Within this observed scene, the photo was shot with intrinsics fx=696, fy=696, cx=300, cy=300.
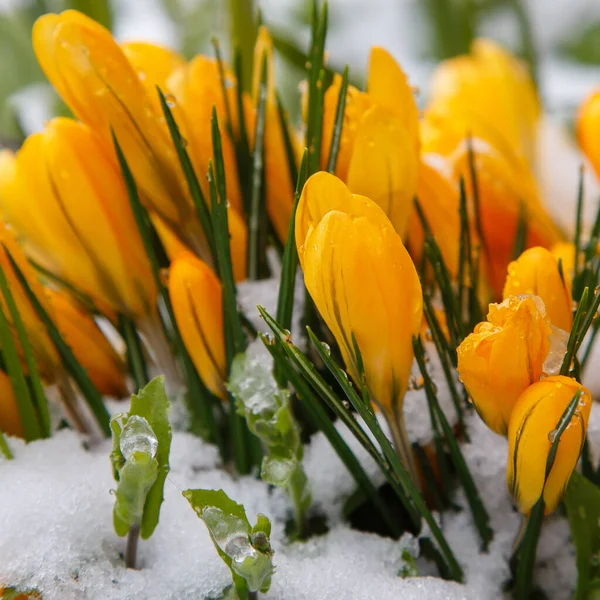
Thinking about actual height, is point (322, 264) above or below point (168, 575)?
above

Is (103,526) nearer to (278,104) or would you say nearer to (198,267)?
(198,267)

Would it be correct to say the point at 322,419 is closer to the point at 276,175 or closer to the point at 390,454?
the point at 390,454

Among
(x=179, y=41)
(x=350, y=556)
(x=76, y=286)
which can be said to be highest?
(x=179, y=41)

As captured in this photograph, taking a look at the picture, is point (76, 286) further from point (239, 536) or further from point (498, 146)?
point (498, 146)

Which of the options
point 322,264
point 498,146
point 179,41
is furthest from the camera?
point 179,41

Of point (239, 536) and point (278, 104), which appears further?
point (278, 104)

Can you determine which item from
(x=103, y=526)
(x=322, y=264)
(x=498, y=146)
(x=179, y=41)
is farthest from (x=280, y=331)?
(x=179, y=41)

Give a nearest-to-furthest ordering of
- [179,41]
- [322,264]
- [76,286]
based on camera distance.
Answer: [322,264], [76,286], [179,41]

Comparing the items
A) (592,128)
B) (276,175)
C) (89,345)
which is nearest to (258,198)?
(276,175)
